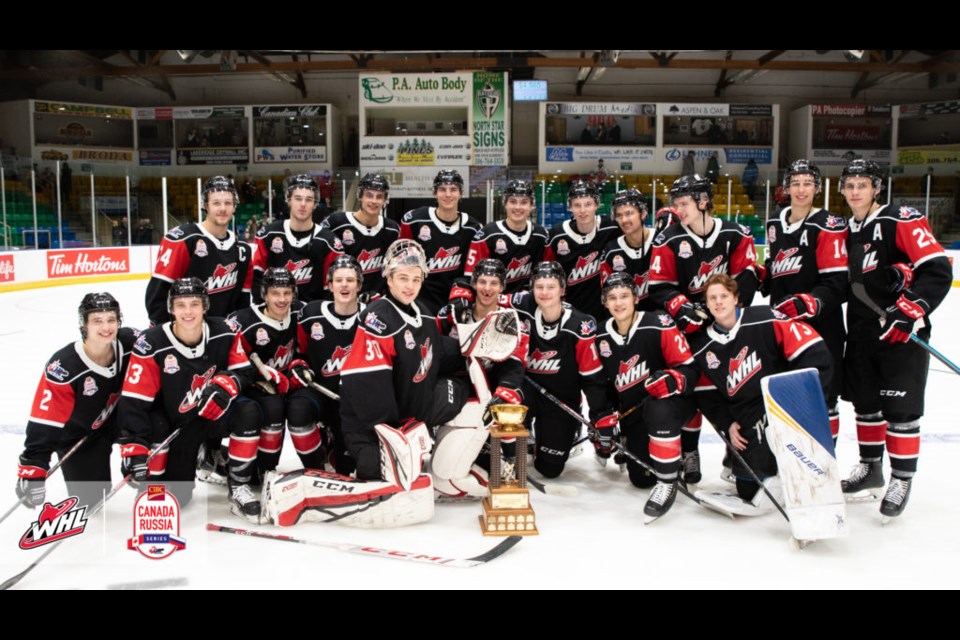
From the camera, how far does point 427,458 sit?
302 cm

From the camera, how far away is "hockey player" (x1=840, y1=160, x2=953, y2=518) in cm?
302

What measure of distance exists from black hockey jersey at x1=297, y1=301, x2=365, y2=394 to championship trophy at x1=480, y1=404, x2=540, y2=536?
837 mm

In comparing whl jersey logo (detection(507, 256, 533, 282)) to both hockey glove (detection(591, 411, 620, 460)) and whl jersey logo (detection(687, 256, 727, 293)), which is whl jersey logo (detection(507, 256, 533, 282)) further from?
hockey glove (detection(591, 411, 620, 460))

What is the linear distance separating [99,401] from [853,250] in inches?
121

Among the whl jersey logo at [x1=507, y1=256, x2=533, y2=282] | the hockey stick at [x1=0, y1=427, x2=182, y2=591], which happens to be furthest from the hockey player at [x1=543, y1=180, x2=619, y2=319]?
the hockey stick at [x1=0, y1=427, x2=182, y2=591]

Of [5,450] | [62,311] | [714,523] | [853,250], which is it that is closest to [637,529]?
[714,523]

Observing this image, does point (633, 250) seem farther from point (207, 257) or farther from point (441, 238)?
point (207, 257)

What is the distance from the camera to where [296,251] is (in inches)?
149

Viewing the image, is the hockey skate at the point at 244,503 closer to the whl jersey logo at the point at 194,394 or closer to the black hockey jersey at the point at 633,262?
the whl jersey logo at the point at 194,394

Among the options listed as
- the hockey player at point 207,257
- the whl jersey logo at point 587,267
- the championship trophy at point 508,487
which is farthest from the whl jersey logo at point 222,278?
the whl jersey logo at point 587,267

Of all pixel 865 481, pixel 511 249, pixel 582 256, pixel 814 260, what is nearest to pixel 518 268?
pixel 511 249

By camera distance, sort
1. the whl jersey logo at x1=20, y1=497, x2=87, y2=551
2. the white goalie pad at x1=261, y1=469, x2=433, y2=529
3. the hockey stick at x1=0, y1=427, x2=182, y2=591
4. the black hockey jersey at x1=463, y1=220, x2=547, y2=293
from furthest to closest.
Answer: the black hockey jersey at x1=463, y1=220, x2=547, y2=293, the white goalie pad at x1=261, y1=469, x2=433, y2=529, the whl jersey logo at x1=20, y1=497, x2=87, y2=551, the hockey stick at x1=0, y1=427, x2=182, y2=591

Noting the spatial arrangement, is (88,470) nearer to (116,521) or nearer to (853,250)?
(116,521)

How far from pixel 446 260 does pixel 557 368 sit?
3.04ft
